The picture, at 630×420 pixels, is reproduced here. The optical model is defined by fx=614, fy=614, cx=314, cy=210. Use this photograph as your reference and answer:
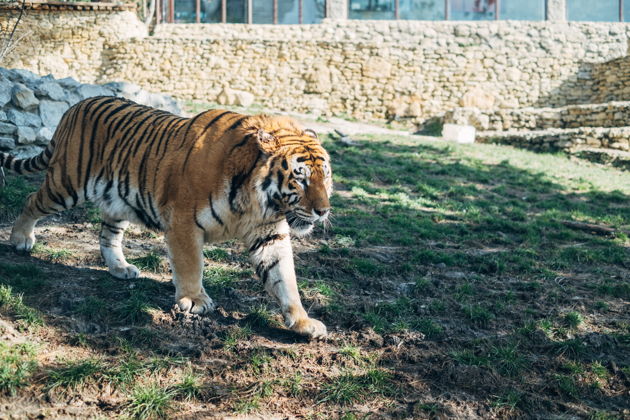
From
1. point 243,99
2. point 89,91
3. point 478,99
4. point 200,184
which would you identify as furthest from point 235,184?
point 478,99

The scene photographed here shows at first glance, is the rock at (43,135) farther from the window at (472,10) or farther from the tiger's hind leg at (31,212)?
the window at (472,10)

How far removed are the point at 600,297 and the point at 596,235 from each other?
275 cm

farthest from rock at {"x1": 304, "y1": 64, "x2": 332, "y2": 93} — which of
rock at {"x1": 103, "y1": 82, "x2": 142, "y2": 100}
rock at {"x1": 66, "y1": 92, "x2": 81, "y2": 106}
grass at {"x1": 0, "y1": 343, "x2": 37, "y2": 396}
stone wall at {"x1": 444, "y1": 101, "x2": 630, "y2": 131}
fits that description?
grass at {"x1": 0, "y1": 343, "x2": 37, "y2": 396}

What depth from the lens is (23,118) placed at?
8.85 meters

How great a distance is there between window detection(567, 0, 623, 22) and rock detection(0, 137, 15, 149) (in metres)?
21.9

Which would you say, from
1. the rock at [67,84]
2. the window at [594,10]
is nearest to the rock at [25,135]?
the rock at [67,84]

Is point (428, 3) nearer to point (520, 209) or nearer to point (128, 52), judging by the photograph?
point (128, 52)

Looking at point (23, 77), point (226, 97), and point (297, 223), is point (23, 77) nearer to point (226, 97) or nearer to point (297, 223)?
point (297, 223)

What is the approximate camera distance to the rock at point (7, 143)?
834 cm

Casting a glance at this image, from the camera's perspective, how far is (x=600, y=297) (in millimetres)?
5914

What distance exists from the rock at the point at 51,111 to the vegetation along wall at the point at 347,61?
431 inches

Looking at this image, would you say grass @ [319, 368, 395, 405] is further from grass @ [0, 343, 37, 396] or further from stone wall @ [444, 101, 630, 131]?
stone wall @ [444, 101, 630, 131]

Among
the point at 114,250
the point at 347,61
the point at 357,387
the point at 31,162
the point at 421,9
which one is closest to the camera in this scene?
the point at 357,387

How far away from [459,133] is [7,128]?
39.8ft
